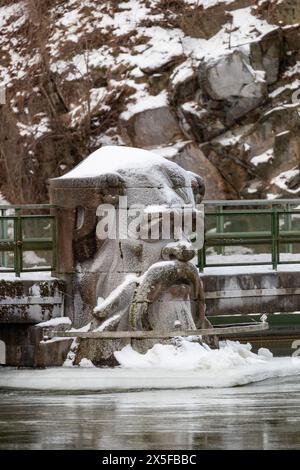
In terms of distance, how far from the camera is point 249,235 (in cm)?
2586

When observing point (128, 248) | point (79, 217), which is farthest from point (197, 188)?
point (79, 217)

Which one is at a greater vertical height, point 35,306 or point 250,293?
point 35,306

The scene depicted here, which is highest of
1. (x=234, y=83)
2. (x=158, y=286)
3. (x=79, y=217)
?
(x=79, y=217)

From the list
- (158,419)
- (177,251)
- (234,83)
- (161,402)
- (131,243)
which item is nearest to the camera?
(158,419)

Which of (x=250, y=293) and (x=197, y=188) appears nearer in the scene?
(x=197, y=188)

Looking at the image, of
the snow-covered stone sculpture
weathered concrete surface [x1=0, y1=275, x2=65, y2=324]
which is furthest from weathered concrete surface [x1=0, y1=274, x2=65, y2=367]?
the snow-covered stone sculpture

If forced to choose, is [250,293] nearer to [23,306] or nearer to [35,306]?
[35,306]

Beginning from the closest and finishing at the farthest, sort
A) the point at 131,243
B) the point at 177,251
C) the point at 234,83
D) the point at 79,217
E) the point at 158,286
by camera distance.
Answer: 1. the point at 158,286
2. the point at 177,251
3. the point at 131,243
4. the point at 79,217
5. the point at 234,83

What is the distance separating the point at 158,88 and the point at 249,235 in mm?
16238

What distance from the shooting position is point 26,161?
42500 mm

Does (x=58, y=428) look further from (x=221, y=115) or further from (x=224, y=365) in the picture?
(x=221, y=115)
